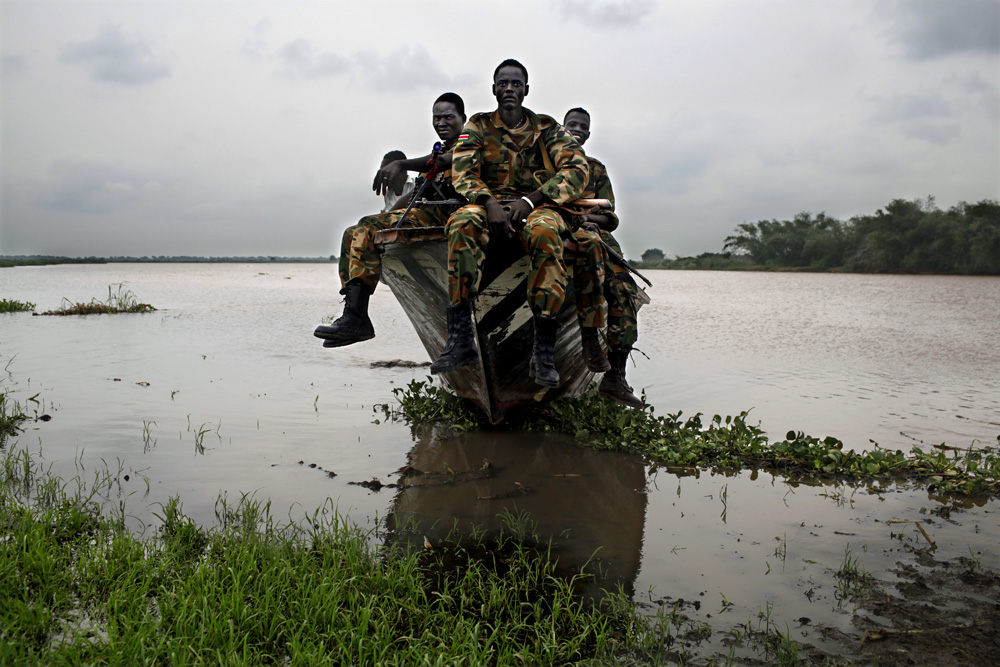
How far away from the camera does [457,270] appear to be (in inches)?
180

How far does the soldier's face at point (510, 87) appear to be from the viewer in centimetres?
516

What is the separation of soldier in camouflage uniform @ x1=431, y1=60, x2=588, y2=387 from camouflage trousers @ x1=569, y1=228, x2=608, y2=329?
19cm

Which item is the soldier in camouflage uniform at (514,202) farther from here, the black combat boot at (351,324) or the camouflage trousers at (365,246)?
the black combat boot at (351,324)

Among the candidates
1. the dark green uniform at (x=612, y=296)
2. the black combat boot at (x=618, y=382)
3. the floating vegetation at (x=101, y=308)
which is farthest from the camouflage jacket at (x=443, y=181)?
the floating vegetation at (x=101, y=308)

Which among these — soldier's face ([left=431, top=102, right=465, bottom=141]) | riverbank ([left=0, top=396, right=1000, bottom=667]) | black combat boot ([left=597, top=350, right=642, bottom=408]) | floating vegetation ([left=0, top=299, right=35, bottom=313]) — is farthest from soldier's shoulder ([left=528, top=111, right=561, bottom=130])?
floating vegetation ([left=0, top=299, right=35, bottom=313])

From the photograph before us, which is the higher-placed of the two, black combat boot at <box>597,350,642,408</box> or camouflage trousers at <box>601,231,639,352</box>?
camouflage trousers at <box>601,231,639,352</box>

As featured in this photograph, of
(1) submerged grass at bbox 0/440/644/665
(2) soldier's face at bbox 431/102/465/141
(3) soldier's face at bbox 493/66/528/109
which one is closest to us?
(1) submerged grass at bbox 0/440/644/665

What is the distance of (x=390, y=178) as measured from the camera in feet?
19.3

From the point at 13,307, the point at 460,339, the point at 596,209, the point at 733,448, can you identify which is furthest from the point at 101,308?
the point at 733,448

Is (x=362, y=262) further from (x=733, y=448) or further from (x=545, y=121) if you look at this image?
(x=733, y=448)

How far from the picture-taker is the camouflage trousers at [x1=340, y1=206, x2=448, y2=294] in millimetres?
5281

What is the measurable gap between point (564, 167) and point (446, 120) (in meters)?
1.39

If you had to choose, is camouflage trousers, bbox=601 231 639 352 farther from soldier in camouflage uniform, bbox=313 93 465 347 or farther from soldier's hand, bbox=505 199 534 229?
soldier in camouflage uniform, bbox=313 93 465 347

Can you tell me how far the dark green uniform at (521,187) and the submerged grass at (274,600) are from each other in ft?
5.78
